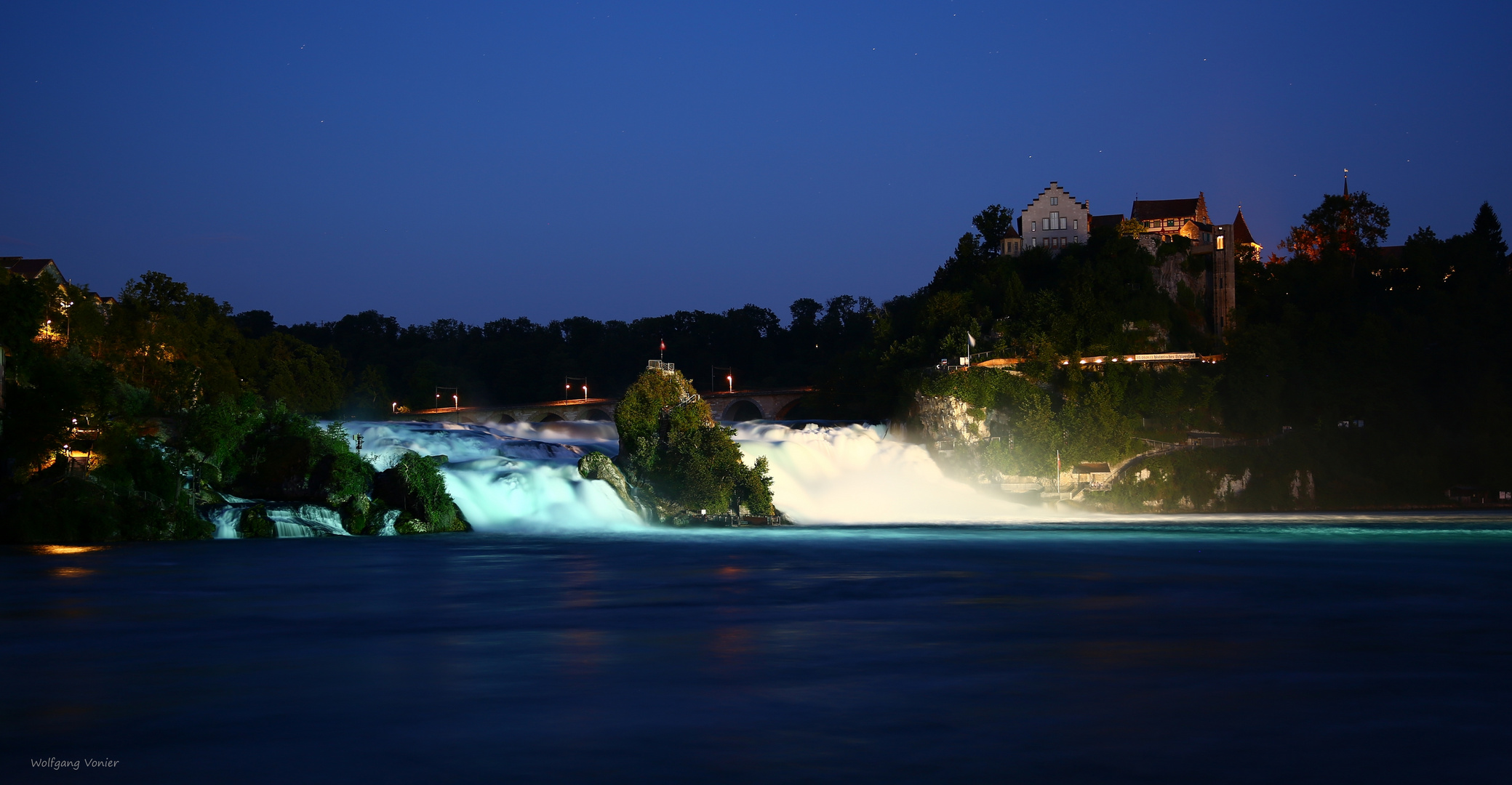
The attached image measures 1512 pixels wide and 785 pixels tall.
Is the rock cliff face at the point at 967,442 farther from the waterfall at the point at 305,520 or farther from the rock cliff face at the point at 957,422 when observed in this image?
the waterfall at the point at 305,520

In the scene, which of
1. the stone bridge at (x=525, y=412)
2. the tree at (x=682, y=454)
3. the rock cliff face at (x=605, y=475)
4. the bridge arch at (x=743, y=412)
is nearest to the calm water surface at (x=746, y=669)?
the tree at (x=682, y=454)

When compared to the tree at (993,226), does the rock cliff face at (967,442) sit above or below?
below

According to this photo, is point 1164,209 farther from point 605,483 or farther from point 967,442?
point 605,483

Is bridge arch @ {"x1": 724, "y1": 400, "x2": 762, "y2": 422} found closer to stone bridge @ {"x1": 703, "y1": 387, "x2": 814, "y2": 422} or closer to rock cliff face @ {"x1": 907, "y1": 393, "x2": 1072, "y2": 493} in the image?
stone bridge @ {"x1": 703, "y1": 387, "x2": 814, "y2": 422}

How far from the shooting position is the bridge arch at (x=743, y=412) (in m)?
88.9

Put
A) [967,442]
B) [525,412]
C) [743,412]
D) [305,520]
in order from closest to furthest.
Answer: [305,520], [967,442], [525,412], [743,412]

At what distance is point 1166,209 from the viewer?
302ft

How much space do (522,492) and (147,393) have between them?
12.5 metres

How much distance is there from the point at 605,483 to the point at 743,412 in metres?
47.6

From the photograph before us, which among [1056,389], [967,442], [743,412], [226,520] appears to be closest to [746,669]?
[226,520]

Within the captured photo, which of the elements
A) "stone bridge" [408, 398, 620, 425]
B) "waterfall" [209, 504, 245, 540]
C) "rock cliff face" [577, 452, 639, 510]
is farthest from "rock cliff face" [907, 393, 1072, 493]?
"waterfall" [209, 504, 245, 540]

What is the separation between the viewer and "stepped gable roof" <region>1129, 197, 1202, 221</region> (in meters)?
91.2

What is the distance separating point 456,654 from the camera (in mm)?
16547

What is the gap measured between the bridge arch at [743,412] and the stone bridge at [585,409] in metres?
0.52
